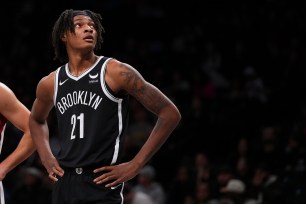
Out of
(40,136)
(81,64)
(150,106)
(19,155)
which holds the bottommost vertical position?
(19,155)

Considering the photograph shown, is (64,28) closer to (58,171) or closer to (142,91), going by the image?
(142,91)

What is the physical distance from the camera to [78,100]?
15.5ft

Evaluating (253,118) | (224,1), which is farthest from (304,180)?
(224,1)

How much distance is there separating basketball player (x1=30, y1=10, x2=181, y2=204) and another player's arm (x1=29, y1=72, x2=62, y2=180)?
0.07ft

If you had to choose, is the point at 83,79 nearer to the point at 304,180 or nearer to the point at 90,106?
the point at 90,106

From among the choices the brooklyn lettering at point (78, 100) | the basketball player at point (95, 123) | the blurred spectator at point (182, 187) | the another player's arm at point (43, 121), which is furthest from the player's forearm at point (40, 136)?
the blurred spectator at point (182, 187)

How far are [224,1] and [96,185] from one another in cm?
1042

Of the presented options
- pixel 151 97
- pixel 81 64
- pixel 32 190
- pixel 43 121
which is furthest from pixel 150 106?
pixel 32 190

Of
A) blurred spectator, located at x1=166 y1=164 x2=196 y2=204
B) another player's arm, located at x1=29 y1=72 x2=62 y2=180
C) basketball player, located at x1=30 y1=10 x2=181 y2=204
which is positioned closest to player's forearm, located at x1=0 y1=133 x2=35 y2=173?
another player's arm, located at x1=29 y1=72 x2=62 y2=180

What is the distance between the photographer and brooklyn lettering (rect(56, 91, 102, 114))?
471 cm

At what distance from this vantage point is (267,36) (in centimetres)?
1330

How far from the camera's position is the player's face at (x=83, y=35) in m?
4.80

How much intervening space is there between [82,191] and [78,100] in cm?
53

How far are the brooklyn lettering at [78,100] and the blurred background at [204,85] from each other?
13.4 feet
